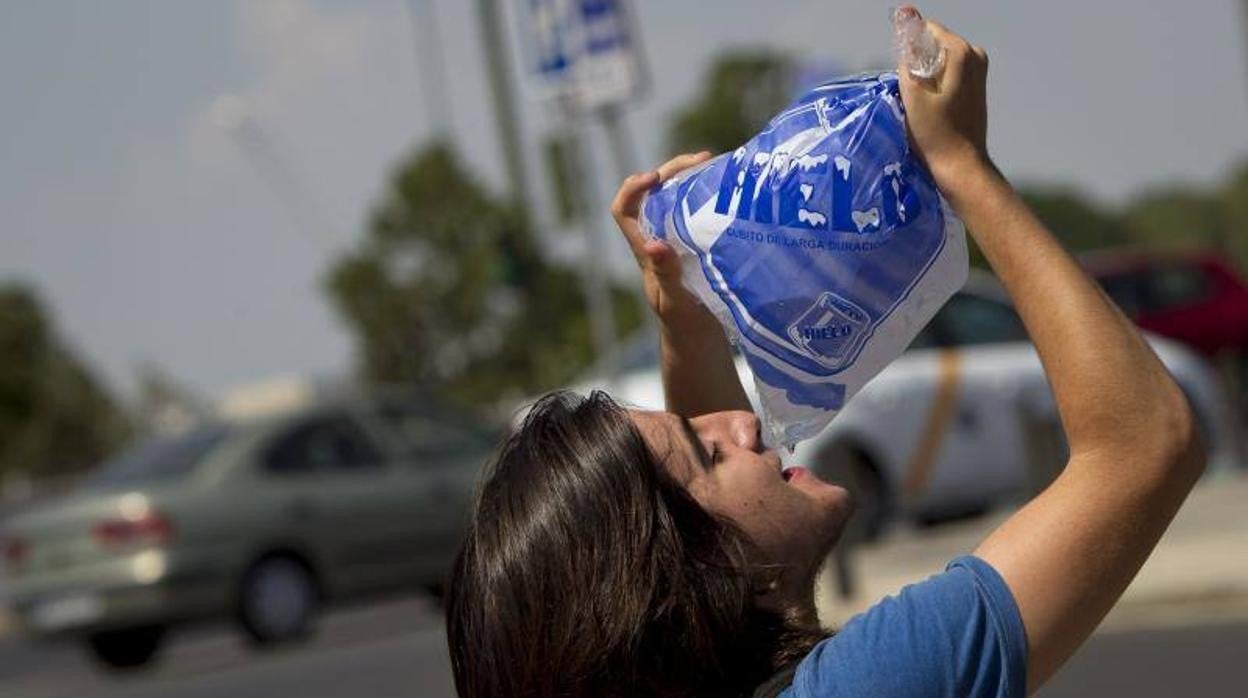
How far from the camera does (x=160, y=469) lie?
13914 millimetres

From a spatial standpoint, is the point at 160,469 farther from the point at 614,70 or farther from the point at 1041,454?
the point at 1041,454

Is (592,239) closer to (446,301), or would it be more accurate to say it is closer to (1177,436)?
(1177,436)

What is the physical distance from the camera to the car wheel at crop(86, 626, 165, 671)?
1384 cm

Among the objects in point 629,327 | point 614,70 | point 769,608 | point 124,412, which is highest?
point 769,608

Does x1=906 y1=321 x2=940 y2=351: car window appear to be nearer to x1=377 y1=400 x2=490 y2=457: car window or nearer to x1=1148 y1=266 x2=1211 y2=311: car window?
x1=377 y1=400 x2=490 y2=457: car window

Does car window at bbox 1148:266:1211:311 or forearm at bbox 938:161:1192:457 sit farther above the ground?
forearm at bbox 938:161:1192:457

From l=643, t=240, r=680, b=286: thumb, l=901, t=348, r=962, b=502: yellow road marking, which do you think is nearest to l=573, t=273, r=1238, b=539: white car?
l=901, t=348, r=962, b=502: yellow road marking

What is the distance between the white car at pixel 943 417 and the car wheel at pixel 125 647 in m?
3.09

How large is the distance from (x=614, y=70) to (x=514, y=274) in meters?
8.66

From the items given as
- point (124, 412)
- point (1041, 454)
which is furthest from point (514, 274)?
point (124, 412)

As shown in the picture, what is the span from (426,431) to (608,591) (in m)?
12.9

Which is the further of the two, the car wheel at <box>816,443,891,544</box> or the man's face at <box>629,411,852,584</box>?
the car wheel at <box>816,443,891,544</box>

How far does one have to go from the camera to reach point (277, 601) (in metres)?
13.7

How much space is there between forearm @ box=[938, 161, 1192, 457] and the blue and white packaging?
0.17 m
